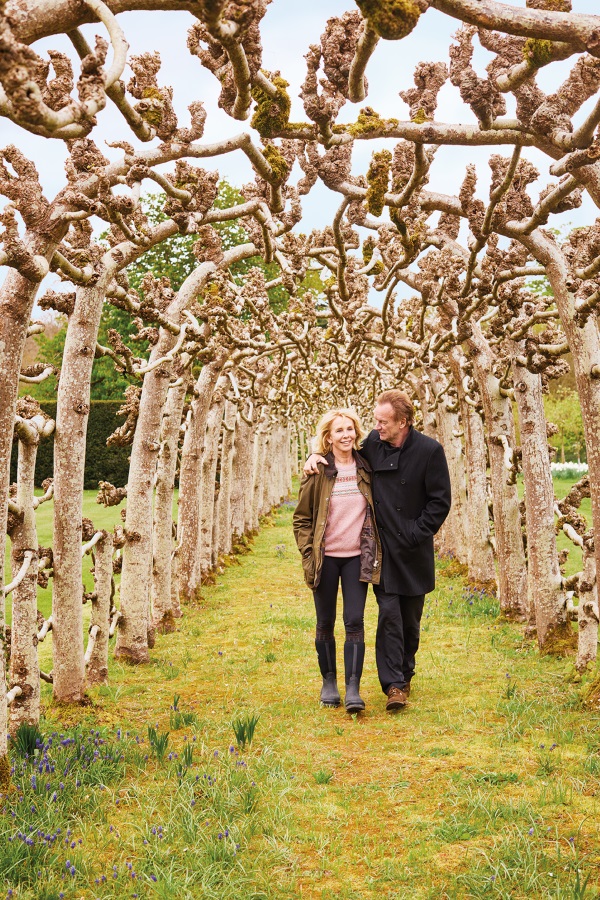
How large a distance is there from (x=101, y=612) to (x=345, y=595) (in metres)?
2.10

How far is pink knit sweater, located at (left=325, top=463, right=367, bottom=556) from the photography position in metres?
5.74

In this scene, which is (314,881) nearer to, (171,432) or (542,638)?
(542,638)

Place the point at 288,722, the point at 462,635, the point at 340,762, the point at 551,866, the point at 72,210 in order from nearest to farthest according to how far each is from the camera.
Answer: the point at 551,866 → the point at 72,210 → the point at 340,762 → the point at 288,722 → the point at 462,635

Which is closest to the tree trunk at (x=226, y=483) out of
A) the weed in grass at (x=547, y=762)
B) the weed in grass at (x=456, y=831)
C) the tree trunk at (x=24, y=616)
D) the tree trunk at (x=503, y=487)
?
the tree trunk at (x=503, y=487)

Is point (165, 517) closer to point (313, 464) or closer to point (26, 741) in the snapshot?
point (313, 464)

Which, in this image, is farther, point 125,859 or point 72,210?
point 72,210

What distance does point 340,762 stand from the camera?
4.67m

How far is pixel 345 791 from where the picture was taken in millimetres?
4219

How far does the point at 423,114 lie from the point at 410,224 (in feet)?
6.52

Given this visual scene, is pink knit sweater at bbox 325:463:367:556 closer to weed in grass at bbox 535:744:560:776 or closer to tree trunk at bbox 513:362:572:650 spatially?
weed in grass at bbox 535:744:560:776

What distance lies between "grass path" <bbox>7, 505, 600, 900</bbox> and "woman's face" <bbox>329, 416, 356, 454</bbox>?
186cm

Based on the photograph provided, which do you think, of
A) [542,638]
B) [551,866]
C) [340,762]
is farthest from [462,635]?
[551,866]

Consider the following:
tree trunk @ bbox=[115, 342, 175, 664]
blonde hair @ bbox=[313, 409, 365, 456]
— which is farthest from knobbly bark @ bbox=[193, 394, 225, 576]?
blonde hair @ bbox=[313, 409, 365, 456]

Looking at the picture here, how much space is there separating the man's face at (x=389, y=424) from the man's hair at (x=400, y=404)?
2 centimetres
